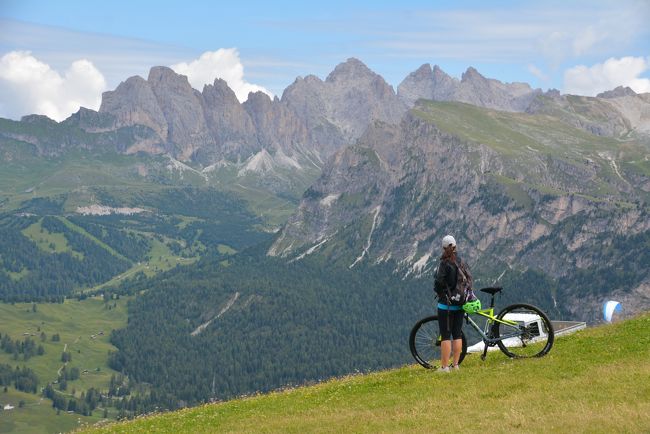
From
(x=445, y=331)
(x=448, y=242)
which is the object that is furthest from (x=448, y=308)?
(x=448, y=242)

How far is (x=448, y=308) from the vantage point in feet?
111

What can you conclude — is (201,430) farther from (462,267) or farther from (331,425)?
Answer: (462,267)

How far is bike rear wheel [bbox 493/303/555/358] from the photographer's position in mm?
35500

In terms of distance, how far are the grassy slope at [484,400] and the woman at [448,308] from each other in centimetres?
120

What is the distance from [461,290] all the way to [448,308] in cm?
121

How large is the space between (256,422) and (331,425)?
4678 millimetres

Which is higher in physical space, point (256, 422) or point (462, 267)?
point (462, 267)

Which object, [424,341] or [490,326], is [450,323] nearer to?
[490,326]

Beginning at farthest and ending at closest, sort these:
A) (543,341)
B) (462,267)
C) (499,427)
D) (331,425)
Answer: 1. (543,341)
2. (462,267)
3. (331,425)
4. (499,427)

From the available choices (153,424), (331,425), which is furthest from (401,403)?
(153,424)

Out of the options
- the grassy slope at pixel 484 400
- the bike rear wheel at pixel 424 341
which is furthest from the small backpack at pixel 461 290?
the grassy slope at pixel 484 400

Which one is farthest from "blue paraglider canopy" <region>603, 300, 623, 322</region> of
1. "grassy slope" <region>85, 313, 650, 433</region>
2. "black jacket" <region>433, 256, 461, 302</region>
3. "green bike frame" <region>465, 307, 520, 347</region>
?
"black jacket" <region>433, 256, 461, 302</region>

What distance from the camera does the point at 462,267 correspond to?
33.7 m

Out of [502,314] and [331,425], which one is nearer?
[331,425]
